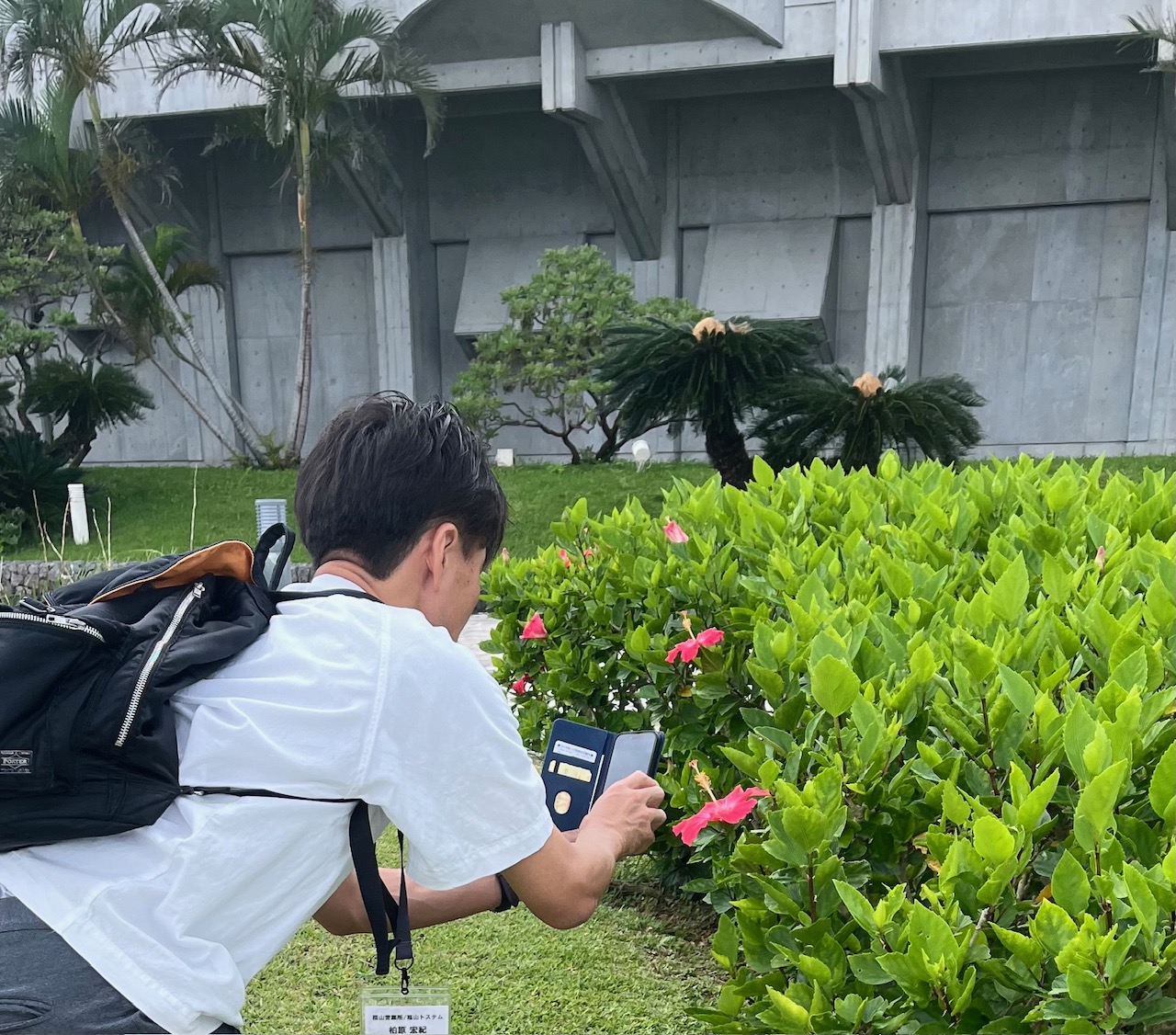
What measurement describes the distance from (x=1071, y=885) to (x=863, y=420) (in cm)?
391

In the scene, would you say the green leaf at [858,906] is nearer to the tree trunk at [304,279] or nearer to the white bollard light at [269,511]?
the white bollard light at [269,511]

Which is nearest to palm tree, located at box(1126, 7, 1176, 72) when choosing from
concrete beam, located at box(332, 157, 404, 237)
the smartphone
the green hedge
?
concrete beam, located at box(332, 157, 404, 237)

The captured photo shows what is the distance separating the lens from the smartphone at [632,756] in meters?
1.54

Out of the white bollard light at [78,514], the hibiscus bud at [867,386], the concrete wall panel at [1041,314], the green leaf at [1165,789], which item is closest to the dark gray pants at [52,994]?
the green leaf at [1165,789]

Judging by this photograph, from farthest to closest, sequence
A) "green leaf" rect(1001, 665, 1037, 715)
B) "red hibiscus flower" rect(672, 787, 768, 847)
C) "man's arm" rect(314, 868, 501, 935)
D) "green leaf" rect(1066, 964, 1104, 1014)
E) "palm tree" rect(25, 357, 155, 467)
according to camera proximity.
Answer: "palm tree" rect(25, 357, 155, 467), "man's arm" rect(314, 868, 501, 935), "red hibiscus flower" rect(672, 787, 768, 847), "green leaf" rect(1001, 665, 1037, 715), "green leaf" rect(1066, 964, 1104, 1014)

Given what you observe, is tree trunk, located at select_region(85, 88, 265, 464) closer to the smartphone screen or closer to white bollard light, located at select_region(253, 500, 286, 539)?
white bollard light, located at select_region(253, 500, 286, 539)

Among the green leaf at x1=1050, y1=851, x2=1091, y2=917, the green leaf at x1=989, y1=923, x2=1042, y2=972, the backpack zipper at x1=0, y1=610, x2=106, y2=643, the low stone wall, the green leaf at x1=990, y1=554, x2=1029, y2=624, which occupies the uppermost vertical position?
the backpack zipper at x1=0, y1=610, x2=106, y2=643

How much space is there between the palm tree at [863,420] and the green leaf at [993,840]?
3.82 meters

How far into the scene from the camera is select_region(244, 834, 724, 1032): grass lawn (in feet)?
7.25

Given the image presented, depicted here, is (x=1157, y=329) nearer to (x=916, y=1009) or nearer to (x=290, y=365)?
(x=290, y=365)

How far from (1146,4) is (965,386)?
24.0 feet

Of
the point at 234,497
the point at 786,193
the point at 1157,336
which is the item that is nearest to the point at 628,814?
the point at 234,497

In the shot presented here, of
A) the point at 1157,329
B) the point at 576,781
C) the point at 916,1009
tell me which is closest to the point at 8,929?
the point at 576,781

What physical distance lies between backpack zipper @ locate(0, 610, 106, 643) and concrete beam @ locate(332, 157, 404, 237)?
12082mm
